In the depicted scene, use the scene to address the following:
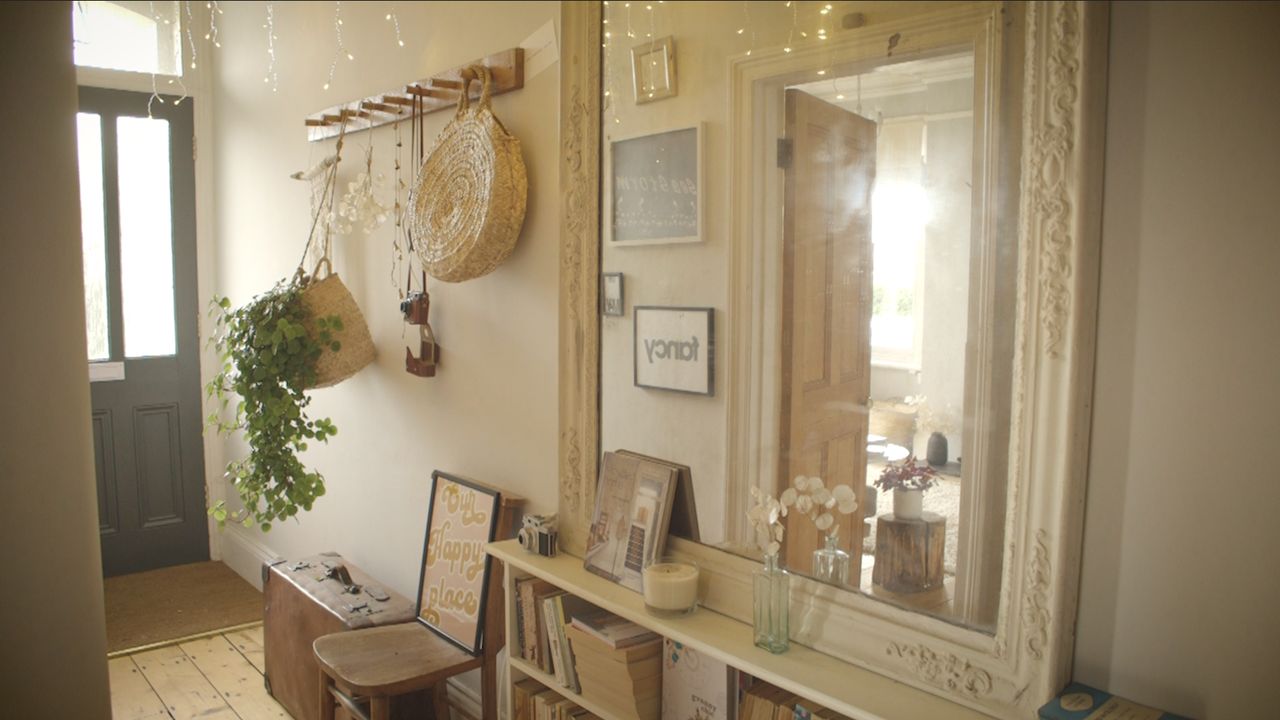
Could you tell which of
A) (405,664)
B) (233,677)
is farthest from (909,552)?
(233,677)

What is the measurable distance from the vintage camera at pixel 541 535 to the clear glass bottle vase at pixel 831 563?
2.32 ft

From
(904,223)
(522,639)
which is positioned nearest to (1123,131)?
(904,223)

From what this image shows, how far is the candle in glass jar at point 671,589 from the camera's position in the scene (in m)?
1.61

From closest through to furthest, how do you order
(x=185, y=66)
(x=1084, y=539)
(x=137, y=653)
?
1. (x=1084, y=539)
2. (x=137, y=653)
3. (x=185, y=66)

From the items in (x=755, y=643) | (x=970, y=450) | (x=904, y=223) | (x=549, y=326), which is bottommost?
(x=755, y=643)

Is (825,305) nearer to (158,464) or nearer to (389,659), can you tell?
(389,659)

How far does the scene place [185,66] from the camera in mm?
4164

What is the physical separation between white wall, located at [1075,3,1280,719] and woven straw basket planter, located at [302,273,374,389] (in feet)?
7.44

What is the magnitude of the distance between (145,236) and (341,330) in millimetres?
1979

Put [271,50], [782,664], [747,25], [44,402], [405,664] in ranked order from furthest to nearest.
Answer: [271,50]
[405,664]
[747,25]
[782,664]
[44,402]

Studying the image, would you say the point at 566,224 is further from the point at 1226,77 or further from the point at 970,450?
the point at 1226,77

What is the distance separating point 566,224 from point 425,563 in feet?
3.82

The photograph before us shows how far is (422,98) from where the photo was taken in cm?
253

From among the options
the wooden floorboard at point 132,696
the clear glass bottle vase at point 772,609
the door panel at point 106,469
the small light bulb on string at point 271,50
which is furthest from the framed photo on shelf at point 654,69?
the door panel at point 106,469
